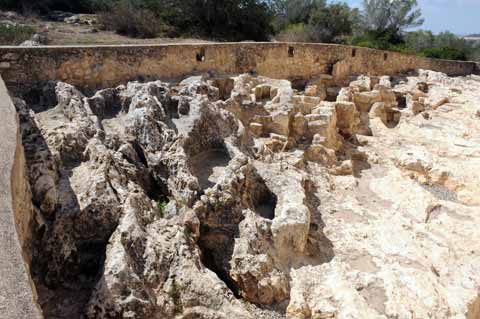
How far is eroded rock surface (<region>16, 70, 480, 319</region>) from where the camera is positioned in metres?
4.73

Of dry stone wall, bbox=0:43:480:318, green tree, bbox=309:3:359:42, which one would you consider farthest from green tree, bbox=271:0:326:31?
dry stone wall, bbox=0:43:480:318

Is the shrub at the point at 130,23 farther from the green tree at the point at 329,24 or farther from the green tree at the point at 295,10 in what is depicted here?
the green tree at the point at 295,10

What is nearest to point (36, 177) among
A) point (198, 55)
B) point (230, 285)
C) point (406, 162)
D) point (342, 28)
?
point (230, 285)

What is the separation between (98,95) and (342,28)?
765 inches

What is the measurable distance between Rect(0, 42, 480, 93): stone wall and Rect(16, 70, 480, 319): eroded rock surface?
0.56m

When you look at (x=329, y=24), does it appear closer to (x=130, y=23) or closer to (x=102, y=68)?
(x=130, y=23)

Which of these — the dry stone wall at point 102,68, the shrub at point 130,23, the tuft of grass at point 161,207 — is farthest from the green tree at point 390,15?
the tuft of grass at point 161,207

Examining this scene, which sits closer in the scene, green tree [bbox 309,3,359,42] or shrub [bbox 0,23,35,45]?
shrub [bbox 0,23,35,45]

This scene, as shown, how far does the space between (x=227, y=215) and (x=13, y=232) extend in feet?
11.2

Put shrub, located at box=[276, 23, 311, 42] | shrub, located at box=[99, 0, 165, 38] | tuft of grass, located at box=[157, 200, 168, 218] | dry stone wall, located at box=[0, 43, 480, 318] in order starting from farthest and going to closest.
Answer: shrub, located at box=[276, 23, 311, 42], shrub, located at box=[99, 0, 165, 38], tuft of grass, located at box=[157, 200, 168, 218], dry stone wall, located at box=[0, 43, 480, 318]

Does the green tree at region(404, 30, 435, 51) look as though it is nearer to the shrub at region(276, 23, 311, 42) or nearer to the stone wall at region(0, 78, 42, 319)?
the shrub at region(276, 23, 311, 42)

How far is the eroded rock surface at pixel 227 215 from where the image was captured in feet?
15.5

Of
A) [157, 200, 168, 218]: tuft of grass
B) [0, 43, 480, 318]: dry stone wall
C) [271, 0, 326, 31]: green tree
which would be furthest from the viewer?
[271, 0, 326, 31]: green tree

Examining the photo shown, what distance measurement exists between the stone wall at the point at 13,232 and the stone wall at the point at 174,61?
332cm
